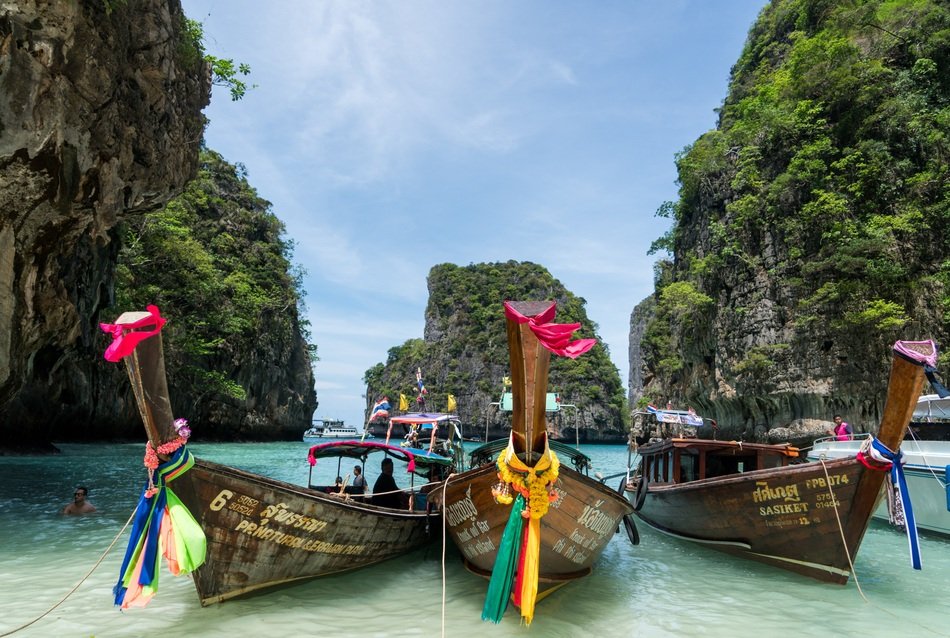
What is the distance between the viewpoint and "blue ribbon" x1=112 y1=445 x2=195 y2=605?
4.51m

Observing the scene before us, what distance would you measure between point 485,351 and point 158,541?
216 feet

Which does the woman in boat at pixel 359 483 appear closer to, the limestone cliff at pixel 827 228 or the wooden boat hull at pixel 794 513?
the wooden boat hull at pixel 794 513

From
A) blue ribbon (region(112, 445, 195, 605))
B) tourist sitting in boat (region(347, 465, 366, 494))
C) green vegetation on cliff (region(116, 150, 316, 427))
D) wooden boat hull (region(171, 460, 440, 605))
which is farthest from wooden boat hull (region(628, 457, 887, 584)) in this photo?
green vegetation on cliff (region(116, 150, 316, 427))

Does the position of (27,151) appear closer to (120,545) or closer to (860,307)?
(120,545)

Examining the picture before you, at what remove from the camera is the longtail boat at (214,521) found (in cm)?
440

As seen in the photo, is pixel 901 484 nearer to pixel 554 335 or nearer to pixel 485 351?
pixel 554 335

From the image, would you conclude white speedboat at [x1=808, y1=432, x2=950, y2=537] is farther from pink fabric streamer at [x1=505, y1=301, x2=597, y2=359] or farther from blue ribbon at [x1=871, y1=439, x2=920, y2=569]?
pink fabric streamer at [x1=505, y1=301, x2=597, y2=359]

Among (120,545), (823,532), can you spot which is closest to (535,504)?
(823,532)

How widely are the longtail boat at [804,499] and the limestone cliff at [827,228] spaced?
38.8ft

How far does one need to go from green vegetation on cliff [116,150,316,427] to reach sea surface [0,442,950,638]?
52.7ft

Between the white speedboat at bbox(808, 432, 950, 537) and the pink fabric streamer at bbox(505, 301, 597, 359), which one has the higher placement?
the pink fabric streamer at bbox(505, 301, 597, 359)

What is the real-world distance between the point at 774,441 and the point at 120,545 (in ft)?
72.3

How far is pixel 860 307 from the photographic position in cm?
1733

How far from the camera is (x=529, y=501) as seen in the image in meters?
4.75
